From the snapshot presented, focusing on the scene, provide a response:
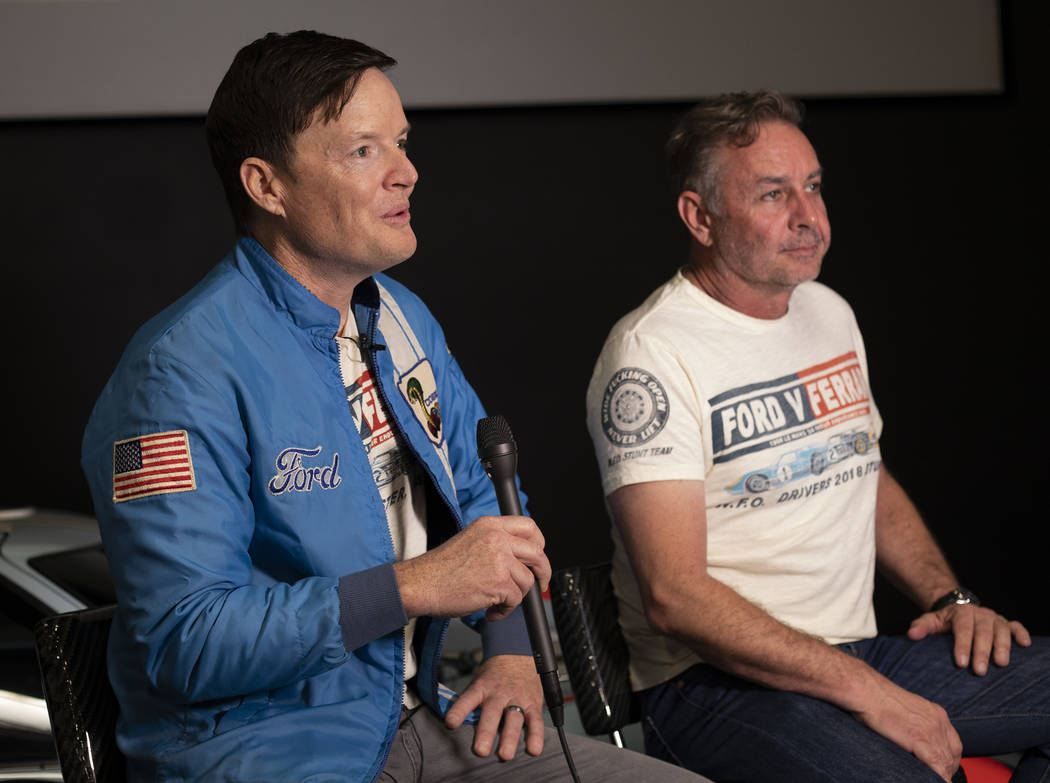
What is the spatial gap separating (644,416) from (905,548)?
68 cm

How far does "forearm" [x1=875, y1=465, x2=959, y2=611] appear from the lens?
2.05 metres

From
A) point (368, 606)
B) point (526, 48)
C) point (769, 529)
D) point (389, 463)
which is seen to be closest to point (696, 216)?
point (769, 529)

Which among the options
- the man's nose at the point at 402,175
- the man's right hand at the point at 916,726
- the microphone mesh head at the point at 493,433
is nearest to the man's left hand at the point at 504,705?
the microphone mesh head at the point at 493,433

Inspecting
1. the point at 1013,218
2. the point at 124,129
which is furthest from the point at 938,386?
the point at 124,129

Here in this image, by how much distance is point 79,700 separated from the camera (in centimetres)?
129

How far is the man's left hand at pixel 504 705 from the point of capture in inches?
55.2

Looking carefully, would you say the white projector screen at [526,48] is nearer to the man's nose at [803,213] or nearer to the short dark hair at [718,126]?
the short dark hair at [718,126]

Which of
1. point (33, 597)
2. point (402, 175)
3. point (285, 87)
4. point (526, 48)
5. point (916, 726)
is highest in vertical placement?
point (526, 48)

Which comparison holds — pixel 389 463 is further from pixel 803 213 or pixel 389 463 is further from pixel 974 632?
pixel 974 632

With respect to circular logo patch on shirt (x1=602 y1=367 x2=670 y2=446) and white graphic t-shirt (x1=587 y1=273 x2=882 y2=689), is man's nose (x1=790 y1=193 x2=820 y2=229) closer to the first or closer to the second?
white graphic t-shirt (x1=587 y1=273 x2=882 y2=689)

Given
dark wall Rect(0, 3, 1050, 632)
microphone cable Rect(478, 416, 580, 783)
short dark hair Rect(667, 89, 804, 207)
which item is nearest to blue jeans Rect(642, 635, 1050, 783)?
microphone cable Rect(478, 416, 580, 783)

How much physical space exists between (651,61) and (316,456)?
2.85m

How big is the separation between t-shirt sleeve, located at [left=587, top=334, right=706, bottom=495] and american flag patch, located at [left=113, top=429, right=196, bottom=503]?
736 mm

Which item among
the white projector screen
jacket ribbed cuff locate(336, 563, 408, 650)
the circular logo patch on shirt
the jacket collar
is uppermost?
the white projector screen
